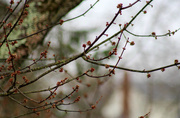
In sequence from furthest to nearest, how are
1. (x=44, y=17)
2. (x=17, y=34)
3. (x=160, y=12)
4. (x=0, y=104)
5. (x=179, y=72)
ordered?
(x=160, y=12) < (x=179, y=72) < (x=0, y=104) < (x=44, y=17) < (x=17, y=34)

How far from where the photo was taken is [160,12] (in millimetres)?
13008

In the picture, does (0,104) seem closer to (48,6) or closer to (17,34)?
(17,34)

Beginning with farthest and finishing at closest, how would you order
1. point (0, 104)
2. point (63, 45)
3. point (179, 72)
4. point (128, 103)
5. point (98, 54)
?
point (128, 103)
point (179, 72)
point (63, 45)
point (98, 54)
point (0, 104)

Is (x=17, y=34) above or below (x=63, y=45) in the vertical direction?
below

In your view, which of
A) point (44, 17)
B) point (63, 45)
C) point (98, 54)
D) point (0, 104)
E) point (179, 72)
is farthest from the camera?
point (179, 72)

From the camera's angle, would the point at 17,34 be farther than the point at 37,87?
No

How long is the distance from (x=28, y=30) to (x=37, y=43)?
0.30 meters

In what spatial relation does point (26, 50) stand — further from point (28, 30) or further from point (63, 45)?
point (63, 45)

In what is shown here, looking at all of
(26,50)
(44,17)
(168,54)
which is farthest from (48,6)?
(168,54)

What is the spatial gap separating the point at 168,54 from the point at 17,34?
10.4m

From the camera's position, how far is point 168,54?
1197 cm

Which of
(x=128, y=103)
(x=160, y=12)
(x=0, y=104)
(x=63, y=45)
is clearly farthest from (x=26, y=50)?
(x=128, y=103)

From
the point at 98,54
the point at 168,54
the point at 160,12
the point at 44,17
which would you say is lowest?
the point at 44,17

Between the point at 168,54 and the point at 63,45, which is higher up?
the point at 168,54
